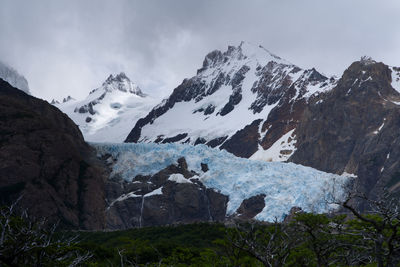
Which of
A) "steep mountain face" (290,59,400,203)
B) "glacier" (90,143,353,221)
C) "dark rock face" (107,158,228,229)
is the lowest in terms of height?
"dark rock face" (107,158,228,229)

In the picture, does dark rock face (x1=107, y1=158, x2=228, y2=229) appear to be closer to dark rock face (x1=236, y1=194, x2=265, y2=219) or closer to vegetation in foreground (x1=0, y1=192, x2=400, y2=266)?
dark rock face (x1=236, y1=194, x2=265, y2=219)

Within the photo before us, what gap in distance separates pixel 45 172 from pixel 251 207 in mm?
51727

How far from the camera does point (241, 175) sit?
139125mm

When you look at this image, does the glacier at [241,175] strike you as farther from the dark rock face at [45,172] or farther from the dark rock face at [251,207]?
the dark rock face at [45,172]

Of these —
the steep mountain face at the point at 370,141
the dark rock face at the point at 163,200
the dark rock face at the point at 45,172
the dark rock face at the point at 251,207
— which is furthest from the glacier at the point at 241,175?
the steep mountain face at the point at 370,141

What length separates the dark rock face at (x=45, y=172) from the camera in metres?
107

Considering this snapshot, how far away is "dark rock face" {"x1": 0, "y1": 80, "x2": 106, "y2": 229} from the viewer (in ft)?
350

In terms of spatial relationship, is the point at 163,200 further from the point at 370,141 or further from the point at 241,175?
the point at 370,141

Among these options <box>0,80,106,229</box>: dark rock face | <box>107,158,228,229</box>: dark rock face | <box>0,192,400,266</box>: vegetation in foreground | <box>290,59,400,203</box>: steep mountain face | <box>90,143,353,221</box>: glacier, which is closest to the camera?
<box>0,192,400,266</box>: vegetation in foreground

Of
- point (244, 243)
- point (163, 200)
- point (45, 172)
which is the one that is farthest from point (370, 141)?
point (244, 243)

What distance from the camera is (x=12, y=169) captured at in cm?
10881

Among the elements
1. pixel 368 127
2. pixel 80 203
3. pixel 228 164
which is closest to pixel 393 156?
pixel 368 127

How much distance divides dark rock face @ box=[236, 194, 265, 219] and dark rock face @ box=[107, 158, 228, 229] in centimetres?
593

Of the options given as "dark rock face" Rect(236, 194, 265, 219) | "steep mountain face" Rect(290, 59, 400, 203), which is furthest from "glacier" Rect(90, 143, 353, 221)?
"steep mountain face" Rect(290, 59, 400, 203)
